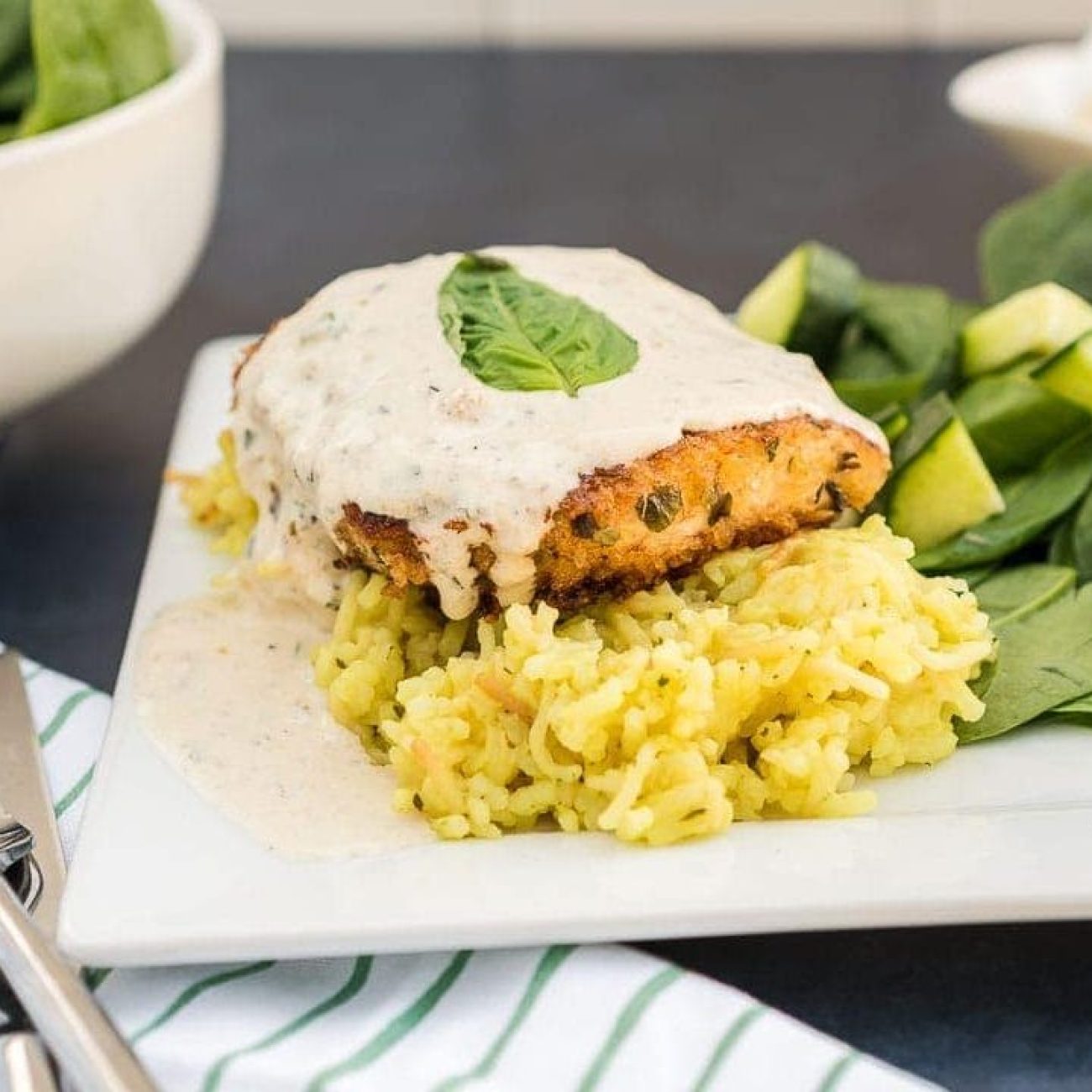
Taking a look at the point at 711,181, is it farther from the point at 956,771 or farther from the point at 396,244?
the point at 956,771

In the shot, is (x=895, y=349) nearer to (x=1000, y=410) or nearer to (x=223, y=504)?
(x=1000, y=410)

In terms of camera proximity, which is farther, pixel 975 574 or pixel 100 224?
pixel 100 224

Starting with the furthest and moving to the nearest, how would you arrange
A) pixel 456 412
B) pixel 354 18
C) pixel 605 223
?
pixel 354 18 → pixel 605 223 → pixel 456 412

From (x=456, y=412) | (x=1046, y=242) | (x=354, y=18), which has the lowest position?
(x=354, y=18)

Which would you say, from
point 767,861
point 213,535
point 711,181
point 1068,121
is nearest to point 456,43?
point 711,181

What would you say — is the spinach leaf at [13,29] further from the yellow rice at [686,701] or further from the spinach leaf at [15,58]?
the yellow rice at [686,701]

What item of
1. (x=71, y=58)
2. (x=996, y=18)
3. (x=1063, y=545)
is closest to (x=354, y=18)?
(x=996, y=18)

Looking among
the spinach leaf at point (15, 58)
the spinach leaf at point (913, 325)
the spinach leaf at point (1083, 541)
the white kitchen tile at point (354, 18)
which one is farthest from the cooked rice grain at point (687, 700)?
the white kitchen tile at point (354, 18)
